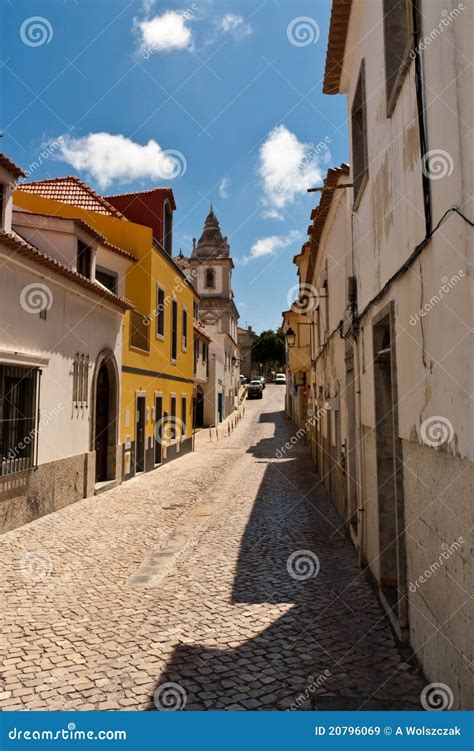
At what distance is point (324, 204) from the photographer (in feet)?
32.5

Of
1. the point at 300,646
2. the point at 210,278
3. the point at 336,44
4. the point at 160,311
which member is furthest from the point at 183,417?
the point at 210,278

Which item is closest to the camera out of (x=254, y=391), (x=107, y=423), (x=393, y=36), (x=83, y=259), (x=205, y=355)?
(x=393, y=36)

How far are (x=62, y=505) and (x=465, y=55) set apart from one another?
9835 millimetres

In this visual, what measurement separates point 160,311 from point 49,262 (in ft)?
27.2

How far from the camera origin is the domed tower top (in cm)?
4684

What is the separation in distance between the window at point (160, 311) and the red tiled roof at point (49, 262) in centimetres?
351

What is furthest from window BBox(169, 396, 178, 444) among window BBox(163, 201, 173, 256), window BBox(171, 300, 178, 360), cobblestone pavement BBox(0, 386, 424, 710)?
cobblestone pavement BBox(0, 386, 424, 710)

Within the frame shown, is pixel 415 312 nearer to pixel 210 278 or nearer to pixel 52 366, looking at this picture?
pixel 52 366

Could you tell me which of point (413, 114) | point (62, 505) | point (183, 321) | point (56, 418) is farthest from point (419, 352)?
point (183, 321)

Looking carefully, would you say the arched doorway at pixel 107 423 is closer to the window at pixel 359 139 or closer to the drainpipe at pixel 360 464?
the drainpipe at pixel 360 464

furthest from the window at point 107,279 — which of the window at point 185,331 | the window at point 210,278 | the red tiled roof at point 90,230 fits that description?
the window at point 210,278

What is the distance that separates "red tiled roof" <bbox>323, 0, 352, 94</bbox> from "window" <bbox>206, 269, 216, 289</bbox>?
3618 centimetres

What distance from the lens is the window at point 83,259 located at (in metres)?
11.3

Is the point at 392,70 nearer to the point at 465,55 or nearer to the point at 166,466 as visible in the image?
the point at 465,55
